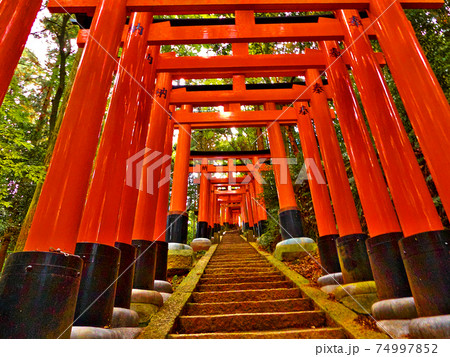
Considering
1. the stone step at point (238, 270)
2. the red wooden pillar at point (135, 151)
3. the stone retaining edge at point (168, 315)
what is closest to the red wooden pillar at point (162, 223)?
the stone retaining edge at point (168, 315)

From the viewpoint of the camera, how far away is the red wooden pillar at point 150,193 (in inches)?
182

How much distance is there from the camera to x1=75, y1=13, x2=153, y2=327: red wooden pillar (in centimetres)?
297

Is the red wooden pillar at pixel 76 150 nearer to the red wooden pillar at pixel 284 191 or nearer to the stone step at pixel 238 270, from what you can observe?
the stone step at pixel 238 270

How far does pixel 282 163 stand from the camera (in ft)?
30.5

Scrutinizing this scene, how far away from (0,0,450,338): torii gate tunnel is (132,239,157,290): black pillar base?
0.06 ft

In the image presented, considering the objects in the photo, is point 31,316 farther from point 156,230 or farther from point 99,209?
point 156,230

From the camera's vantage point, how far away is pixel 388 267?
336 centimetres

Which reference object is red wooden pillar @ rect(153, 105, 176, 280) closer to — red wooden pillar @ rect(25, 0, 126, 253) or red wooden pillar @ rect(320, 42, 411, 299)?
red wooden pillar @ rect(25, 0, 126, 253)

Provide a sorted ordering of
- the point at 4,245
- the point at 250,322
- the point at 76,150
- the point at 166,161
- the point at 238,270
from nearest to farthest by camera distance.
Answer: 1. the point at 76,150
2. the point at 250,322
3. the point at 166,161
4. the point at 238,270
5. the point at 4,245

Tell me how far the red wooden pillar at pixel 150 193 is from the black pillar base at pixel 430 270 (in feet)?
12.5

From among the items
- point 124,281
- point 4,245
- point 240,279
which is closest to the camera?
point 124,281

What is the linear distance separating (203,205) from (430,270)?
1350 cm
